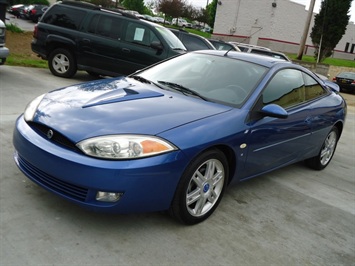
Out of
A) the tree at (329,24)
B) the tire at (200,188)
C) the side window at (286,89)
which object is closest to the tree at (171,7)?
the tree at (329,24)

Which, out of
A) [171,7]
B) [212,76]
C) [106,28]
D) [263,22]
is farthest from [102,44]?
[171,7]

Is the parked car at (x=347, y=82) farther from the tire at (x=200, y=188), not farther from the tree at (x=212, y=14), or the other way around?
the tree at (x=212, y=14)

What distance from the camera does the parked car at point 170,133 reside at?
9.11 feet

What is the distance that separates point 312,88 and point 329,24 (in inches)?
935

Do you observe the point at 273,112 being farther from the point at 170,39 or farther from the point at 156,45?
the point at 170,39

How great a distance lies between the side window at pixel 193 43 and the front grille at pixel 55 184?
8.85 m

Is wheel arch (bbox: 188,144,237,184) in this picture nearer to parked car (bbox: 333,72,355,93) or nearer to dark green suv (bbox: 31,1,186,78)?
dark green suv (bbox: 31,1,186,78)

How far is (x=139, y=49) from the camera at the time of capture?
9109mm

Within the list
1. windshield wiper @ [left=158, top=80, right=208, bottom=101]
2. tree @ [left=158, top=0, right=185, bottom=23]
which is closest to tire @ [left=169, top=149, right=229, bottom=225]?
windshield wiper @ [left=158, top=80, right=208, bottom=101]

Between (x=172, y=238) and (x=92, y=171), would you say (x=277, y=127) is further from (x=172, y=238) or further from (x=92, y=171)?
(x=92, y=171)

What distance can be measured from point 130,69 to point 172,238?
662cm

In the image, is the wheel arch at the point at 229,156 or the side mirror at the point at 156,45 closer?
the wheel arch at the point at 229,156

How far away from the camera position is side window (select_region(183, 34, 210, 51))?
11.4 meters

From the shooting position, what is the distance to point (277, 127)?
3.92 metres
